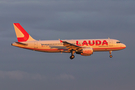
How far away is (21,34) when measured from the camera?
74938mm

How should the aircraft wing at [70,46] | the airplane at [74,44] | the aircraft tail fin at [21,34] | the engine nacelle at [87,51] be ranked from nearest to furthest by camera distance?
the aircraft wing at [70,46] < the engine nacelle at [87,51] < the airplane at [74,44] < the aircraft tail fin at [21,34]

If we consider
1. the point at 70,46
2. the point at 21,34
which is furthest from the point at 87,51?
the point at 21,34

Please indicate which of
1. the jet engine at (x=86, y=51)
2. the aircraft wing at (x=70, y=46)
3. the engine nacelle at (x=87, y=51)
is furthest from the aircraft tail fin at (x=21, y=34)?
the engine nacelle at (x=87, y=51)

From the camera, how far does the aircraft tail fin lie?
2933 inches

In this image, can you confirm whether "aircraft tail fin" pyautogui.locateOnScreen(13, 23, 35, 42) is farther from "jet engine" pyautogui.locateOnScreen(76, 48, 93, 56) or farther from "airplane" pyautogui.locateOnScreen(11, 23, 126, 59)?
"jet engine" pyautogui.locateOnScreen(76, 48, 93, 56)

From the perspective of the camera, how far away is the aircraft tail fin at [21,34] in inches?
2933

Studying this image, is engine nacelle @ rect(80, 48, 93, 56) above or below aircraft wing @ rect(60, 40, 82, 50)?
below

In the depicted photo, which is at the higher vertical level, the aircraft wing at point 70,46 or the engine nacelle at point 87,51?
the aircraft wing at point 70,46

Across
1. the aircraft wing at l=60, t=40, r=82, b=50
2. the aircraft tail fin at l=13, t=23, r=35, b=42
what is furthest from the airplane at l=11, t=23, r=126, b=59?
the aircraft tail fin at l=13, t=23, r=35, b=42

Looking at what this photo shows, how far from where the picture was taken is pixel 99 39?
71812 mm

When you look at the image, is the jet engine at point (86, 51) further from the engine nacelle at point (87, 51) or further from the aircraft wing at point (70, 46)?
the aircraft wing at point (70, 46)

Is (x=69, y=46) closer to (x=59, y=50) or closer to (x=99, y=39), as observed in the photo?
(x=59, y=50)

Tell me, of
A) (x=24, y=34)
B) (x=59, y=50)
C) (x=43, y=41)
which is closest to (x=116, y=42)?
(x=59, y=50)

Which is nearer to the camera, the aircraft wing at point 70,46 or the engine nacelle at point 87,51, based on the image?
the aircraft wing at point 70,46
